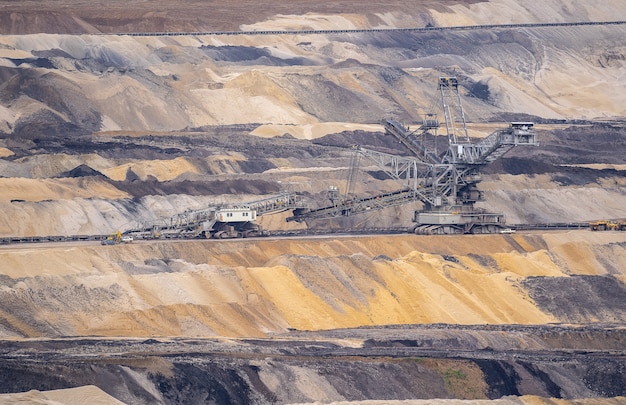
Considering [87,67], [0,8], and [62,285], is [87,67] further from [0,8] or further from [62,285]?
[62,285]

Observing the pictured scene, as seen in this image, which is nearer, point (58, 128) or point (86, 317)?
point (86, 317)

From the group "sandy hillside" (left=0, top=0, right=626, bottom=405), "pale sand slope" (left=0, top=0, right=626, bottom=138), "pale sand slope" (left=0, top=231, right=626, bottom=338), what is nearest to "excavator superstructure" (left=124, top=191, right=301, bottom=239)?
"sandy hillside" (left=0, top=0, right=626, bottom=405)

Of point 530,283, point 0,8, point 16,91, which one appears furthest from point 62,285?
point 0,8

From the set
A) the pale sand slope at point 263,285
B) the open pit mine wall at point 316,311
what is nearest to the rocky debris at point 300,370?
the open pit mine wall at point 316,311

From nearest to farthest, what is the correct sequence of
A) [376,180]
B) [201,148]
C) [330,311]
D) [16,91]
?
[330,311], [376,180], [201,148], [16,91]

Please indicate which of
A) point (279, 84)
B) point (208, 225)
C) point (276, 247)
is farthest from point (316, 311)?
point (279, 84)

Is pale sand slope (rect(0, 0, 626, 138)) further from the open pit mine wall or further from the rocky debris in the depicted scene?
the rocky debris

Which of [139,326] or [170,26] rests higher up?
[170,26]
